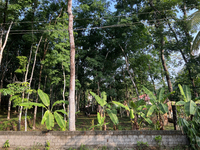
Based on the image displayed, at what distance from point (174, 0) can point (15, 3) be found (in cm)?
1063

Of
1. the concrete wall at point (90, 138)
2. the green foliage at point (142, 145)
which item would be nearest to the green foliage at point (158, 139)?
the concrete wall at point (90, 138)

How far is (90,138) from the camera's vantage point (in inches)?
217

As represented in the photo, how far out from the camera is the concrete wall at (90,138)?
5473 millimetres

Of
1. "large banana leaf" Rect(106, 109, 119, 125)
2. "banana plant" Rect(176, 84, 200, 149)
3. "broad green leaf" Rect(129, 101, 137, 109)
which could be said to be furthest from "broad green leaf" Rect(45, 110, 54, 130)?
"banana plant" Rect(176, 84, 200, 149)

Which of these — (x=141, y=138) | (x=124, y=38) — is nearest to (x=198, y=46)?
(x=141, y=138)

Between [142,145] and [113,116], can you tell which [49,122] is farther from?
[142,145]

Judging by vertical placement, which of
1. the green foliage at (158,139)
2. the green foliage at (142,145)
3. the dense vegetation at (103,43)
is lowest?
the green foliage at (142,145)

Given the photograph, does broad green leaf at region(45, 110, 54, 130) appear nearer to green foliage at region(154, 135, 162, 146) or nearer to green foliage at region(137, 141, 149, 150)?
green foliage at region(137, 141, 149, 150)

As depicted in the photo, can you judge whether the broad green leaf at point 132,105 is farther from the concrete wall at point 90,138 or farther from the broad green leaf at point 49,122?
the broad green leaf at point 49,122

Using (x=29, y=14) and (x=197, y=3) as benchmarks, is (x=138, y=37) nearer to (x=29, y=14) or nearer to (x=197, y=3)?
(x=197, y=3)

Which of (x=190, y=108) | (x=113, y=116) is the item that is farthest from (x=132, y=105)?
(x=190, y=108)

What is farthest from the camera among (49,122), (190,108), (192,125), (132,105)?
(132,105)

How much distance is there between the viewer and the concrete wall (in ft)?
18.0

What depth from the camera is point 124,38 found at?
1365cm
